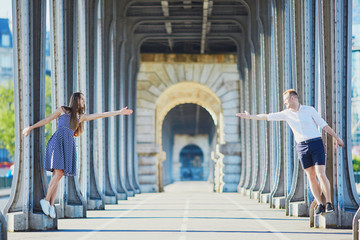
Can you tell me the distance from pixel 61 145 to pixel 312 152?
388 centimetres

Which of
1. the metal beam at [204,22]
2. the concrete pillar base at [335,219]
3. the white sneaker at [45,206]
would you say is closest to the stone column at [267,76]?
the metal beam at [204,22]

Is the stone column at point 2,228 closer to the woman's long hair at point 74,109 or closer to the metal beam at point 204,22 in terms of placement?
the woman's long hair at point 74,109

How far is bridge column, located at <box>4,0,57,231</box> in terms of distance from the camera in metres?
12.2

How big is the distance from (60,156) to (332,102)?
4.49 meters

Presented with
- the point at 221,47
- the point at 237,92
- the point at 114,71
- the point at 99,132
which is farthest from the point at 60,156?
the point at 221,47

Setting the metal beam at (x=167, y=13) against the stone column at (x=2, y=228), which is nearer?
the stone column at (x=2, y=228)

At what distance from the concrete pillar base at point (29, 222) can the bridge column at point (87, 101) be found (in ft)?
19.6

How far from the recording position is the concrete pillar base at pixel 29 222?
12016 millimetres

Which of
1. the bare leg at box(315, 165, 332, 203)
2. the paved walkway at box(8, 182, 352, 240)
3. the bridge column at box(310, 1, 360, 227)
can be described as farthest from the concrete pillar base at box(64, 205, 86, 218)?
the bare leg at box(315, 165, 332, 203)

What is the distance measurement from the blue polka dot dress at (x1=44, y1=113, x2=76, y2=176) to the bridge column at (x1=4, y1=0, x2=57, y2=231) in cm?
56

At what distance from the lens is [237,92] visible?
3641cm

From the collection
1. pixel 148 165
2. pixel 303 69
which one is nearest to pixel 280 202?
pixel 303 69

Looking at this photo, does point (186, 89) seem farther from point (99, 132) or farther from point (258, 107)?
point (99, 132)

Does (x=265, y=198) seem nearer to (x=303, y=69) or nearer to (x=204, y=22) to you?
(x=303, y=69)
